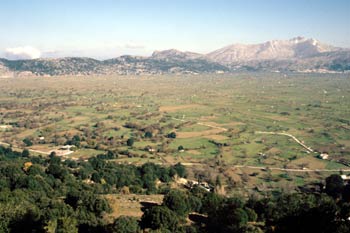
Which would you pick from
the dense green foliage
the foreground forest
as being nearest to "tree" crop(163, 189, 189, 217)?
the foreground forest

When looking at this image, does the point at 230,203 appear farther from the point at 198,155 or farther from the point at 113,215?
the point at 198,155

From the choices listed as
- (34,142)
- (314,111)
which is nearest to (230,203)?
(34,142)

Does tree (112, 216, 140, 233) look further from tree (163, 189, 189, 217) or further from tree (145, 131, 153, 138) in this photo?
tree (145, 131, 153, 138)

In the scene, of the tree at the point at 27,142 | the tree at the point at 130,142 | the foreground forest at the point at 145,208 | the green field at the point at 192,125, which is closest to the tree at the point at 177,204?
the foreground forest at the point at 145,208

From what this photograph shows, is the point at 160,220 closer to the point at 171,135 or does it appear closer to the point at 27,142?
the point at 171,135

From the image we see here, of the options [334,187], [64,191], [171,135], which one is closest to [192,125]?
[171,135]

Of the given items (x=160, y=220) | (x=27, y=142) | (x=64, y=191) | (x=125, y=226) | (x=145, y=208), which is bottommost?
(x=27, y=142)

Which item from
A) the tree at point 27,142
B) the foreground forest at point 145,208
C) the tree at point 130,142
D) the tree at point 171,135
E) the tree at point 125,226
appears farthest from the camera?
the tree at point 171,135

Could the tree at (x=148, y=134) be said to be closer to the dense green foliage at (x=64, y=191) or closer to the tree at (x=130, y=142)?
the tree at (x=130, y=142)
